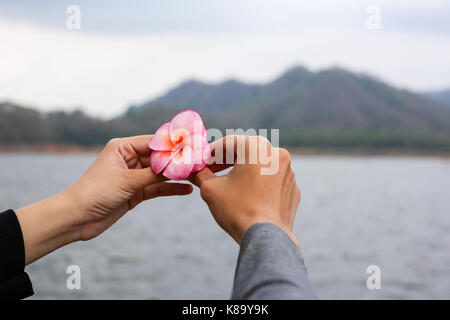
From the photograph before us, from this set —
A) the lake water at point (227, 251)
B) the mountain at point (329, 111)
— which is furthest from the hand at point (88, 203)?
the mountain at point (329, 111)

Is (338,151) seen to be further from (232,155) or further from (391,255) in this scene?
(232,155)

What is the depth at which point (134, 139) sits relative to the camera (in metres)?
1.75

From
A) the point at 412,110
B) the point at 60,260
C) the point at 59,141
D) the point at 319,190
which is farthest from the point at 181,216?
the point at 412,110

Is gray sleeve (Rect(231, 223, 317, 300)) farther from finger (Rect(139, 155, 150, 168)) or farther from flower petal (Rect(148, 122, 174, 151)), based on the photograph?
finger (Rect(139, 155, 150, 168))

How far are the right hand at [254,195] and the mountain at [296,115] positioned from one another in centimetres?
5403

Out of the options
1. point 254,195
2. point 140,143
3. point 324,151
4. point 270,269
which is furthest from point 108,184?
point 324,151

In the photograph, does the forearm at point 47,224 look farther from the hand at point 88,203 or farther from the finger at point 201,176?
the finger at point 201,176

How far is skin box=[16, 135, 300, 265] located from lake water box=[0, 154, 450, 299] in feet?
40.4

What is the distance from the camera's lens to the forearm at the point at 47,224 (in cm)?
149

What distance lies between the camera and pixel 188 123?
5.62 ft

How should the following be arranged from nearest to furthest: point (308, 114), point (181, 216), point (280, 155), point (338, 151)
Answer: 1. point (280, 155)
2. point (181, 216)
3. point (338, 151)
4. point (308, 114)

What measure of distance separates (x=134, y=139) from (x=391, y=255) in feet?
77.8

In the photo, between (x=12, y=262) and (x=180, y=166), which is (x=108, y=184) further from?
(x=12, y=262)
